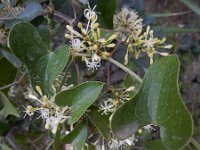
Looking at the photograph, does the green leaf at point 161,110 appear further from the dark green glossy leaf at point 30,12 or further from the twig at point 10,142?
the twig at point 10,142

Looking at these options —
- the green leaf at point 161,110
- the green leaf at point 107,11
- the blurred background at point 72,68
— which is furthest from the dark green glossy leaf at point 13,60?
the green leaf at point 161,110

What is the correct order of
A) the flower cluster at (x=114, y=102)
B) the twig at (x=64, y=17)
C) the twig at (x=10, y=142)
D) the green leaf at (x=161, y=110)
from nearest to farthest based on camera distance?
the green leaf at (x=161, y=110) → the flower cluster at (x=114, y=102) → the twig at (x=64, y=17) → the twig at (x=10, y=142)

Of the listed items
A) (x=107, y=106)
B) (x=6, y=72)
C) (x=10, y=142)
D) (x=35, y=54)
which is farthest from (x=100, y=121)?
(x=10, y=142)

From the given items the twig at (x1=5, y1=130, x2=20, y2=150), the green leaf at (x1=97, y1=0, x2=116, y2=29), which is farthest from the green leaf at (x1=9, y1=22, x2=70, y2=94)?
the twig at (x1=5, y1=130, x2=20, y2=150)

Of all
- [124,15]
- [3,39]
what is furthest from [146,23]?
[3,39]

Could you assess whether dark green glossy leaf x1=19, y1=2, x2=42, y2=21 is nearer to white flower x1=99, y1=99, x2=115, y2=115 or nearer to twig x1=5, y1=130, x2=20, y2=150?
white flower x1=99, y1=99, x2=115, y2=115

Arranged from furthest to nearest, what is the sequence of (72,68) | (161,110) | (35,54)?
1. (72,68)
2. (35,54)
3. (161,110)

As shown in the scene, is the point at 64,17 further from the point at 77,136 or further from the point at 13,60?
the point at 77,136
